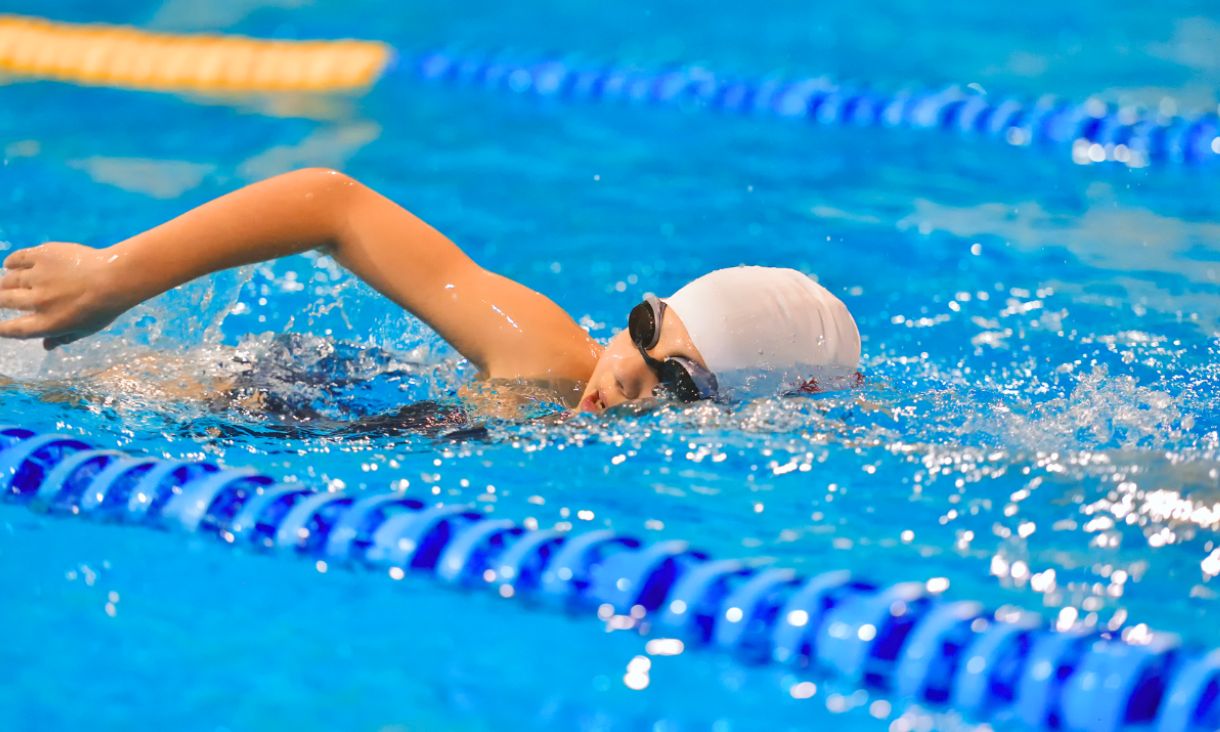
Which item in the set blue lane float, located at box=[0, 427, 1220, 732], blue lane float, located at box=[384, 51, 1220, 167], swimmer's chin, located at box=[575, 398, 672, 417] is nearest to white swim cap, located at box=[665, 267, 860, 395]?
swimmer's chin, located at box=[575, 398, 672, 417]

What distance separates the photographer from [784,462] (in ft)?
8.37

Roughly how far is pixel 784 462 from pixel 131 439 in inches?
45.3

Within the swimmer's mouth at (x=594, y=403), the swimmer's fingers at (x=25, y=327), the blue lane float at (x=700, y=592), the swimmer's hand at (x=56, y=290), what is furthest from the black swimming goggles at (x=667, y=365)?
the swimmer's fingers at (x=25, y=327)

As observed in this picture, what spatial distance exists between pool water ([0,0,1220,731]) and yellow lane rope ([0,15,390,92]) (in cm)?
23

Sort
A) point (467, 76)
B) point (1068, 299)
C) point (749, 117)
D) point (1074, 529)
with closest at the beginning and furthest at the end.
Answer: point (1074, 529) → point (1068, 299) → point (749, 117) → point (467, 76)

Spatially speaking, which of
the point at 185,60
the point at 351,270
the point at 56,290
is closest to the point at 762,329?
the point at 351,270

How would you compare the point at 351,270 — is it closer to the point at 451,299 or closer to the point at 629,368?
the point at 451,299

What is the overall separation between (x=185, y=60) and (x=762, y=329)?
4.20 meters

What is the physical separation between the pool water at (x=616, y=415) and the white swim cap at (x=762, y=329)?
7 cm

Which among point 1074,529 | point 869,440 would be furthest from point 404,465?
point 1074,529

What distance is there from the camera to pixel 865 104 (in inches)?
210

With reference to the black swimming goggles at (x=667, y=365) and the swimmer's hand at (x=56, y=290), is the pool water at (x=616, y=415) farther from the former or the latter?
the swimmer's hand at (x=56, y=290)

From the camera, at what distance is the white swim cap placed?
8.39 feet

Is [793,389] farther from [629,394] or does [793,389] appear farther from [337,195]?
[337,195]
